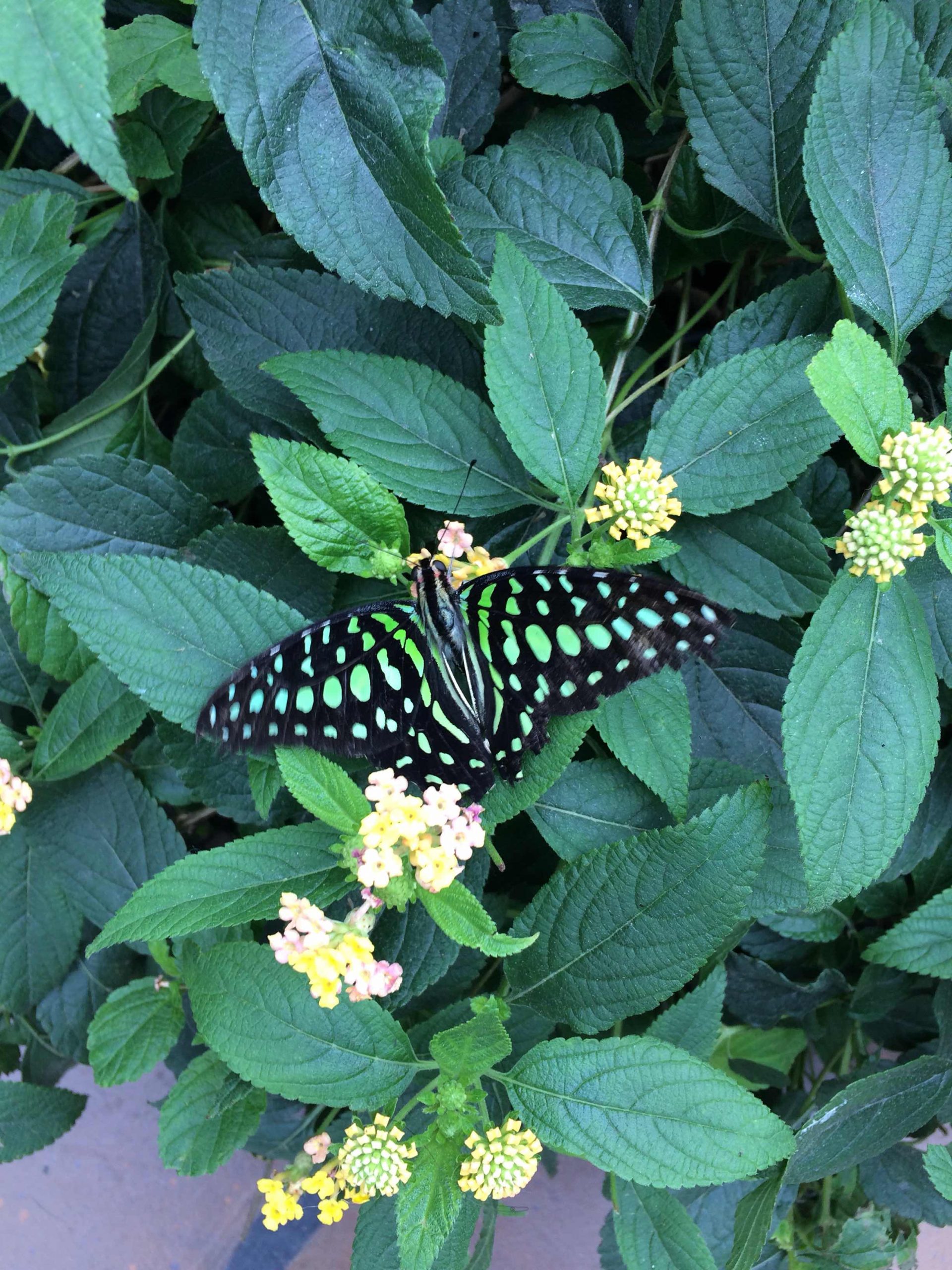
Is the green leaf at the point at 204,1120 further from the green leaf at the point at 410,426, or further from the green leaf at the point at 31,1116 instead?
the green leaf at the point at 410,426

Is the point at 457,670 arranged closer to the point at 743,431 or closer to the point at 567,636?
the point at 567,636

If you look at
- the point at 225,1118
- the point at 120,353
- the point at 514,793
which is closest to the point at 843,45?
the point at 514,793

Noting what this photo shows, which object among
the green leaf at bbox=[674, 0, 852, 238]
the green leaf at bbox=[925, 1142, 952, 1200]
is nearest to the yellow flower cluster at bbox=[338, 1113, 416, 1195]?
the green leaf at bbox=[925, 1142, 952, 1200]

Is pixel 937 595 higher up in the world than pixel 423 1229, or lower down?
higher up

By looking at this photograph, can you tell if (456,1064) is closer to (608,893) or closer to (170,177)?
(608,893)

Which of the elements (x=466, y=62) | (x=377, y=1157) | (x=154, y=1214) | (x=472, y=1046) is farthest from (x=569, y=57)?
(x=154, y=1214)
